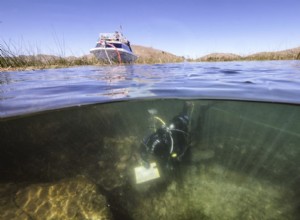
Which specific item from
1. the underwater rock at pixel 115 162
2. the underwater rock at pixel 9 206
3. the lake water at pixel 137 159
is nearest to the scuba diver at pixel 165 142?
the lake water at pixel 137 159

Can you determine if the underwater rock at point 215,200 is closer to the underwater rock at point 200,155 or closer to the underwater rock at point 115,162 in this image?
the underwater rock at point 115,162

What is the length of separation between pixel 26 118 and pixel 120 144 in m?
3.32

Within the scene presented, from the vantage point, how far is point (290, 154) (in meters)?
7.80

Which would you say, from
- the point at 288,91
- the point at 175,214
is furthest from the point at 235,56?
the point at 175,214

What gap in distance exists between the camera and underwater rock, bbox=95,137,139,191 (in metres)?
5.86

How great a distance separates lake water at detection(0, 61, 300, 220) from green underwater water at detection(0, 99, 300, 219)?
2 cm

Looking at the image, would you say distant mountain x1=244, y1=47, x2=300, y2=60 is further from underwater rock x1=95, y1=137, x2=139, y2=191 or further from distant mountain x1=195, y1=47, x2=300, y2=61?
underwater rock x1=95, y1=137, x2=139, y2=191

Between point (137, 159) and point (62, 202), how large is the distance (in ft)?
8.05

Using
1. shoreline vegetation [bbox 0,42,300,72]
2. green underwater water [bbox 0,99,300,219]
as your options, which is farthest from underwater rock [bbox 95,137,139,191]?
shoreline vegetation [bbox 0,42,300,72]

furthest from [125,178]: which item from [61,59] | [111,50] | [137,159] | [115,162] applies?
[111,50]

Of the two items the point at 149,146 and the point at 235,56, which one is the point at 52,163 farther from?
the point at 235,56

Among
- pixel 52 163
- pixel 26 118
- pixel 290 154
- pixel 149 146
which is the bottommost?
pixel 290 154

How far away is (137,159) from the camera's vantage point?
6578 millimetres

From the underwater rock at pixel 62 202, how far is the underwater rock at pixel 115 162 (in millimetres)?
725
